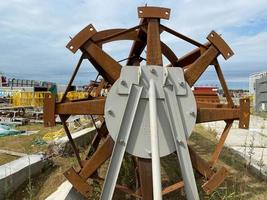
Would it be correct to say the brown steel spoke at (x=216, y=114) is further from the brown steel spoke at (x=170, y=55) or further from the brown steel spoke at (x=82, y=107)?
the brown steel spoke at (x=170, y=55)

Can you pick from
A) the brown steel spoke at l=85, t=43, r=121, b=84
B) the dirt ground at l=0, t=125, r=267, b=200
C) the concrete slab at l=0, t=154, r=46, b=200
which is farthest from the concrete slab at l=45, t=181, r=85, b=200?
the brown steel spoke at l=85, t=43, r=121, b=84

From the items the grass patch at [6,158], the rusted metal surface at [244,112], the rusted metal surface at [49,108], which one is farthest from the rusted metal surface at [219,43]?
the grass patch at [6,158]

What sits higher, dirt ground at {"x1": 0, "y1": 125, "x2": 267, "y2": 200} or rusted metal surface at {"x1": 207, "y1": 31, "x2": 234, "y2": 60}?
rusted metal surface at {"x1": 207, "y1": 31, "x2": 234, "y2": 60}

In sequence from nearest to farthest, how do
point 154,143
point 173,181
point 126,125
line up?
point 154,143
point 126,125
point 173,181

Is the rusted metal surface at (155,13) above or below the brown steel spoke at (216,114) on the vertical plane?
above

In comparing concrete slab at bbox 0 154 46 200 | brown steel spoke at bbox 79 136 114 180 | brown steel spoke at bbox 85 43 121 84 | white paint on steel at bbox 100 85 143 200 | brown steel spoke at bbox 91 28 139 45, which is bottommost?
concrete slab at bbox 0 154 46 200

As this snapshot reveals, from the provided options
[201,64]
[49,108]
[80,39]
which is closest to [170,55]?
[201,64]

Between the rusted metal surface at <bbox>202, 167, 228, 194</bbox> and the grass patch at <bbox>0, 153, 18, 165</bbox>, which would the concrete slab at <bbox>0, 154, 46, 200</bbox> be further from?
the rusted metal surface at <bbox>202, 167, 228, 194</bbox>

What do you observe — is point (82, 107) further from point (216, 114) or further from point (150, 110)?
point (216, 114)

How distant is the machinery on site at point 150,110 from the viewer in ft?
10.5

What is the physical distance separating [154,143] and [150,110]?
0.97 feet

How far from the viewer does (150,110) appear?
10.0 feet

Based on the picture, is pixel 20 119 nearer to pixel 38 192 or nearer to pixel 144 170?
pixel 38 192

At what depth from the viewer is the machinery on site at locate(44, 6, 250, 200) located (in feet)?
10.5
